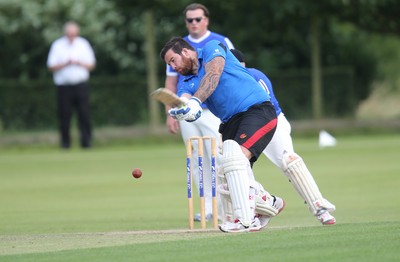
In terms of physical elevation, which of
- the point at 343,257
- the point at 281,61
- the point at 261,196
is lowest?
the point at 343,257

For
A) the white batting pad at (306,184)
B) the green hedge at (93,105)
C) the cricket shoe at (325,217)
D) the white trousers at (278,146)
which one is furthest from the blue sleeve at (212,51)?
the green hedge at (93,105)

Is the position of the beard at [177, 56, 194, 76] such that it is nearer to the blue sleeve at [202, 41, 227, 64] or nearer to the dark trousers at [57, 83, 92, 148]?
the blue sleeve at [202, 41, 227, 64]

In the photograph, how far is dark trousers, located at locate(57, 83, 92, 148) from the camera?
21.4m

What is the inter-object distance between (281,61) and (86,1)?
16.4 feet

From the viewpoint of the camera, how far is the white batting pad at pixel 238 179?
8.49 metres

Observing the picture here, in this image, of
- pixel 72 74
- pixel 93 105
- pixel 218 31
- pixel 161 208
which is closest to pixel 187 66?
pixel 161 208

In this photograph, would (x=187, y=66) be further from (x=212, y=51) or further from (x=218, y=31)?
(x=218, y=31)

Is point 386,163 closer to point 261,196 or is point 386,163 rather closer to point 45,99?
point 261,196

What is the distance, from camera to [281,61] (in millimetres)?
28547

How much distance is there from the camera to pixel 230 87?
870 centimetres

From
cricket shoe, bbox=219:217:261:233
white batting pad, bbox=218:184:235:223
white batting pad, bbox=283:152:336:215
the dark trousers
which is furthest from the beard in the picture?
the dark trousers

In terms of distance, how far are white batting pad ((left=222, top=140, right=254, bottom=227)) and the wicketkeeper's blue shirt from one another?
31cm

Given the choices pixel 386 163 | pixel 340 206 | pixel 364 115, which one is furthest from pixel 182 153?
pixel 364 115

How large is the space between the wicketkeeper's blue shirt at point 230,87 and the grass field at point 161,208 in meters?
0.96
